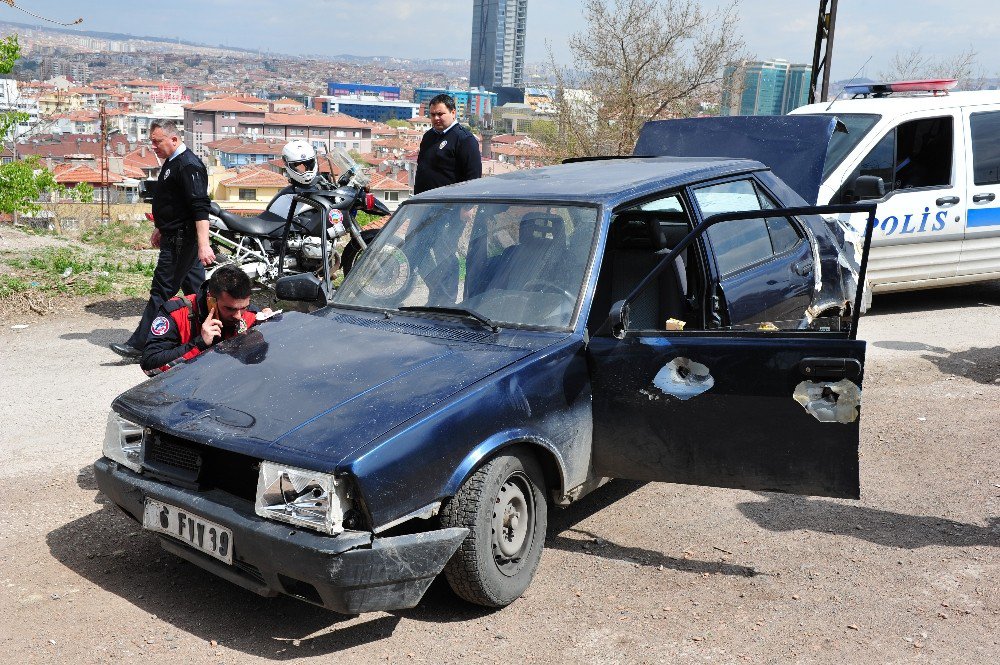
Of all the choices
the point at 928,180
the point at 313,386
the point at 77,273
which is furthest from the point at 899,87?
the point at 77,273

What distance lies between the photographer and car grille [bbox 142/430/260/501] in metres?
3.51

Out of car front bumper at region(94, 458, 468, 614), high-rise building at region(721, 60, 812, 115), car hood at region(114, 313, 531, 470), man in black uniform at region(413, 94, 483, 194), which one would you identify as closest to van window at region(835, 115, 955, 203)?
man in black uniform at region(413, 94, 483, 194)

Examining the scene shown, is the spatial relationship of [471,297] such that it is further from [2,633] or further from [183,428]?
[2,633]

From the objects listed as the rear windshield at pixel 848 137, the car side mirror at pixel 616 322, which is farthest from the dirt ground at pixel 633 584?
the rear windshield at pixel 848 137

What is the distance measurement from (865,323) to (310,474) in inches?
282

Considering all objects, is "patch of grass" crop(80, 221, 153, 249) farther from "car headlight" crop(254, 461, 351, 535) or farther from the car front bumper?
"car headlight" crop(254, 461, 351, 535)

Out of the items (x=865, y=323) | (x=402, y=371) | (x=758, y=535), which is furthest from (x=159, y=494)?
(x=865, y=323)

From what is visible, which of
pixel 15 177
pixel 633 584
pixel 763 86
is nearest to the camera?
pixel 633 584

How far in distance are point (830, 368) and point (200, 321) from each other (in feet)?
10.1

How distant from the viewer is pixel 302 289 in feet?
16.2

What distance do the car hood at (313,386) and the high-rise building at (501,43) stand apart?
468 ft

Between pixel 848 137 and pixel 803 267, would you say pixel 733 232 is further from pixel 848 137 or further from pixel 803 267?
pixel 848 137

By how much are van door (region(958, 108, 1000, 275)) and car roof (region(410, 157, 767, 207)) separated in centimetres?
464

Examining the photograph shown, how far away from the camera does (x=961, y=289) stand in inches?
423
